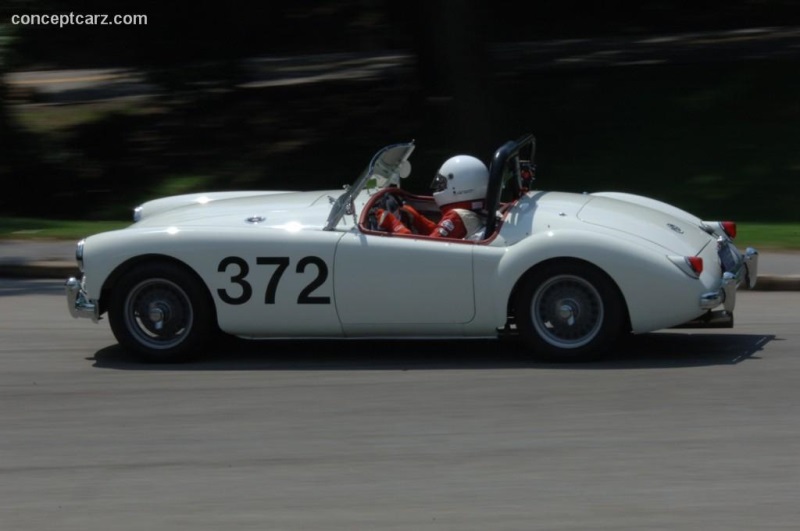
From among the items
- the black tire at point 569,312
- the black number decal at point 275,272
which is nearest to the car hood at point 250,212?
the black number decal at point 275,272

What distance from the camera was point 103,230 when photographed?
14219 mm

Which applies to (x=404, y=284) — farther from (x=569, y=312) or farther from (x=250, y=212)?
(x=250, y=212)

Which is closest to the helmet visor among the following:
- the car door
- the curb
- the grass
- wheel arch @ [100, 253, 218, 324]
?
the car door

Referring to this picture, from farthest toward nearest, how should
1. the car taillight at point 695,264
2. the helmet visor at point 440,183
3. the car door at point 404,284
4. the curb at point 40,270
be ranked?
the curb at point 40,270
the helmet visor at point 440,183
the car door at point 404,284
the car taillight at point 695,264

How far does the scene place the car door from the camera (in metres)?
7.66

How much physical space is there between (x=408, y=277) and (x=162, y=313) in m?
1.61

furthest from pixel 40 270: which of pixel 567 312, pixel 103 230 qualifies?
pixel 567 312

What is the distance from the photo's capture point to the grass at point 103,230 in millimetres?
12453

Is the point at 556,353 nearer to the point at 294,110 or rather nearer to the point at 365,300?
the point at 365,300

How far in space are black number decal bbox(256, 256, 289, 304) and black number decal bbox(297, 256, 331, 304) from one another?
10 cm

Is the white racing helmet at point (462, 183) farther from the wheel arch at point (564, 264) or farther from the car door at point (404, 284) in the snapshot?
the wheel arch at point (564, 264)

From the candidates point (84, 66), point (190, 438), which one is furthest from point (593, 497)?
point (84, 66)

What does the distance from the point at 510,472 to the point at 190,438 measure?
1.70 meters

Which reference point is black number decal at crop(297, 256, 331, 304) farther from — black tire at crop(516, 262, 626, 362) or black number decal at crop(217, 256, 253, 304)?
black tire at crop(516, 262, 626, 362)
